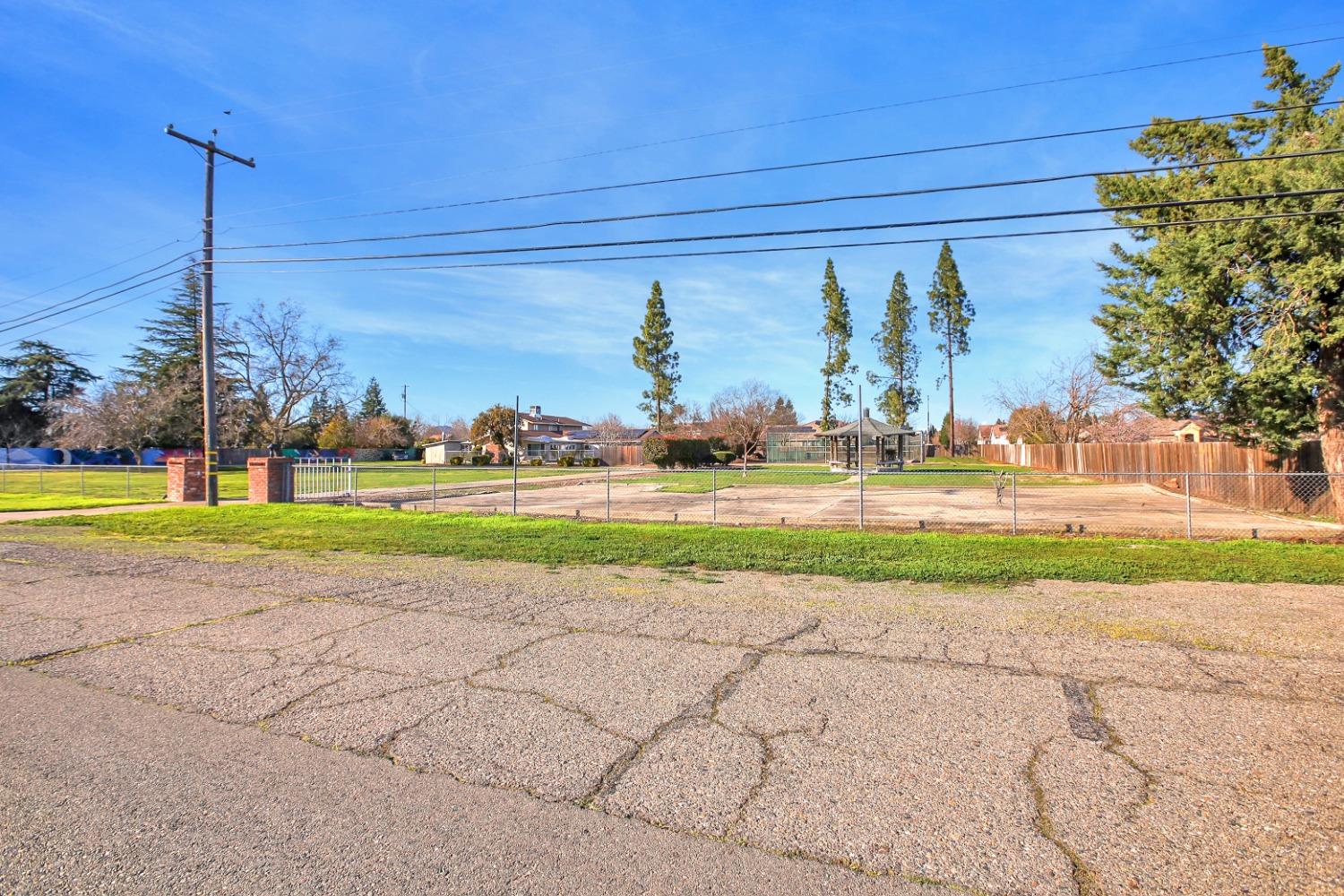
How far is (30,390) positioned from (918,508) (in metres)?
80.3

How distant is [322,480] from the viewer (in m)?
20.5

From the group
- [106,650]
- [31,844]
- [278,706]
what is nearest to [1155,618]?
[278,706]

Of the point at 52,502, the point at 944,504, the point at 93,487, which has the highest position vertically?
the point at 93,487

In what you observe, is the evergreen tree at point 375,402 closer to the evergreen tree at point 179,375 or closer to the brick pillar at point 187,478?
the evergreen tree at point 179,375

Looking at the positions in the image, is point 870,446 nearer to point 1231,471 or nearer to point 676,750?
point 1231,471

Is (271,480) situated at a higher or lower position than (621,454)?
lower

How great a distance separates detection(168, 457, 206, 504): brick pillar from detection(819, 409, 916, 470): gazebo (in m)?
29.6

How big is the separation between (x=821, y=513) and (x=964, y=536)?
4768 mm

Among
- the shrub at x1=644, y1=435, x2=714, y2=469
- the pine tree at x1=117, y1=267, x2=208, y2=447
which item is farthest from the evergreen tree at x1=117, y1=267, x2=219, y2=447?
the shrub at x1=644, y1=435, x2=714, y2=469

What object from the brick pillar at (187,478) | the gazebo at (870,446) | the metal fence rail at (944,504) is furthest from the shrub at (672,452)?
the brick pillar at (187,478)

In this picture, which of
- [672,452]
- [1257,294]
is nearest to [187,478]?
[1257,294]

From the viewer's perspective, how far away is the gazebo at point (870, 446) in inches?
→ 1532

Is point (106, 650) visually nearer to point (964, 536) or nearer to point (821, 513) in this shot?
point (964, 536)

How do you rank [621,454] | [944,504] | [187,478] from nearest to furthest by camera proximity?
1. [944,504]
2. [187,478]
3. [621,454]
